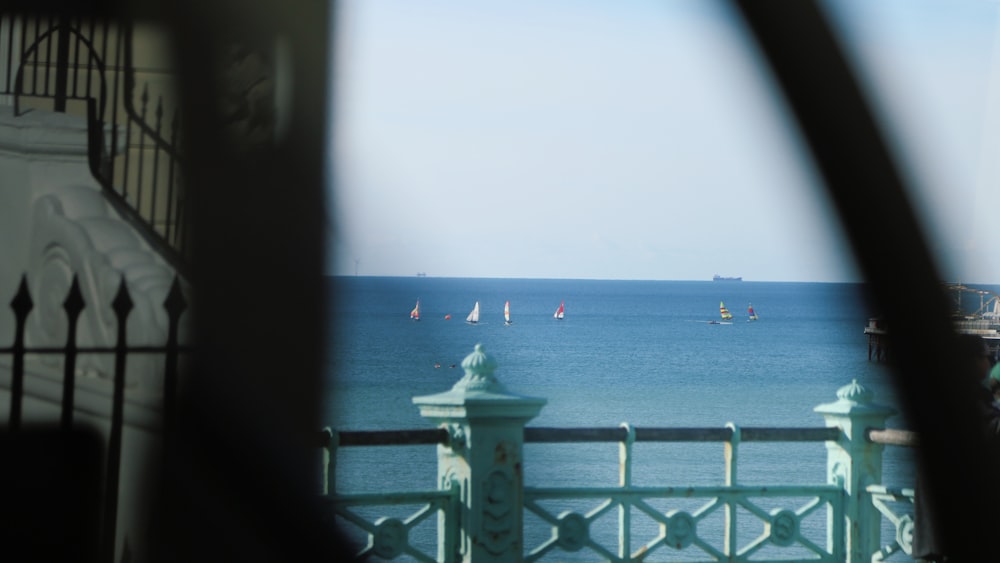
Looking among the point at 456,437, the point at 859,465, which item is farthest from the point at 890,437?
the point at 456,437

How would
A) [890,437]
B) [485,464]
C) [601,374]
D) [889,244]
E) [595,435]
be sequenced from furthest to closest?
[601,374] < [890,437] < [595,435] < [485,464] < [889,244]

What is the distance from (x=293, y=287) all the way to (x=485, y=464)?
1209mm

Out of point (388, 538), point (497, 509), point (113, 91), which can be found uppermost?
point (113, 91)

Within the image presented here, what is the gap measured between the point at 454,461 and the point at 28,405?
1843 millimetres

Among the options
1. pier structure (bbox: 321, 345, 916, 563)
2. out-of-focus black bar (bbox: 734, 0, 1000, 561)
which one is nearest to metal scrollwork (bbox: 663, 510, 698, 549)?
pier structure (bbox: 321, 345, 916, 563)

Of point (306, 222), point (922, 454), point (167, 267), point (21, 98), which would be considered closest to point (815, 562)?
point (922, 454)

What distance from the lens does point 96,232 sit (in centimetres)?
386

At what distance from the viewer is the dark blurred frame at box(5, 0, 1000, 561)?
3516 millimetres

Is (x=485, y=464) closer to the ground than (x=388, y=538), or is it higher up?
higher up

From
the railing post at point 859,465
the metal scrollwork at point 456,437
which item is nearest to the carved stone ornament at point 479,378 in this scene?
the metal scrollwork at point 456,437

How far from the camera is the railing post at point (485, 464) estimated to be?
4730 millimetres

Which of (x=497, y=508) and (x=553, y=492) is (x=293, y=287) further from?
(x=553, y=492)

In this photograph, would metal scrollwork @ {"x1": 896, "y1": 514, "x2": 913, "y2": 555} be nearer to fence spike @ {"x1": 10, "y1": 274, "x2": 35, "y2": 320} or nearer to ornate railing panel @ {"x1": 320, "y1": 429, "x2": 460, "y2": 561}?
ornate railing panel @ {"x1": 320, "y1": 429, "x2": 460, "y2": 561}

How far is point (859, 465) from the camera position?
17.7 ft
